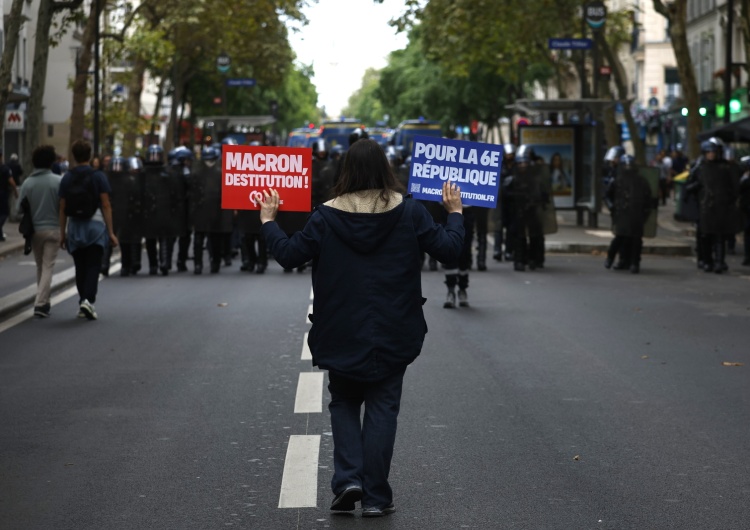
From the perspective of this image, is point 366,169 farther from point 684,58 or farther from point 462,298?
point 684,58

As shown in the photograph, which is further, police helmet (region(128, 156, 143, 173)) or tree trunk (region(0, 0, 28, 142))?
tree trunk (region(0, 0, 28, 142))

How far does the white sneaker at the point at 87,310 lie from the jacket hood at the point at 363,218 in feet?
29.6

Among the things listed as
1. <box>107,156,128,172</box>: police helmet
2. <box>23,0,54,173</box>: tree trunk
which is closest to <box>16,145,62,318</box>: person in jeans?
<box>107,156,128,172</box>: police helmet

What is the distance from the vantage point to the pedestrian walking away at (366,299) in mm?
6195

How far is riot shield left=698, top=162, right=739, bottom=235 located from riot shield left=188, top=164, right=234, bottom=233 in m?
6.79

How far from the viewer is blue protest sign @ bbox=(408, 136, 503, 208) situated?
7828 mm

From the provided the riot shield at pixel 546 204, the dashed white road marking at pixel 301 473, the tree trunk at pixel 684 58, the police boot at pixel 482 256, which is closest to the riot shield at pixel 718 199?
the riot shield at pixel 546 204

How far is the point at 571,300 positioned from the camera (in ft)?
56.6

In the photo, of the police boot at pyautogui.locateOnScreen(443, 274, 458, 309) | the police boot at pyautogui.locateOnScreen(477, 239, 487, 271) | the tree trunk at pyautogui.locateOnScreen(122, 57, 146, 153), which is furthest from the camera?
the tree trunk at pyautogui.locateOnScreen(122, 57, 146, 153)

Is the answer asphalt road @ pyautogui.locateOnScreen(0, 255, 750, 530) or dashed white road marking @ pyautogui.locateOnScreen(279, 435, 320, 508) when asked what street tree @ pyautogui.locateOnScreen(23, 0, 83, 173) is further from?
dashed white road marking @ pyautogui.locateOnScreen(279, 435, 320, 508)

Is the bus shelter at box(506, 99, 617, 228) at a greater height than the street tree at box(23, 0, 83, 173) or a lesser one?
lesser

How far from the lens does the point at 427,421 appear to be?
872cm

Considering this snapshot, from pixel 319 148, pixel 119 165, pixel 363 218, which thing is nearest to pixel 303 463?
pixel 363 218

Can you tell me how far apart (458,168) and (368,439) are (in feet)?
7.20
